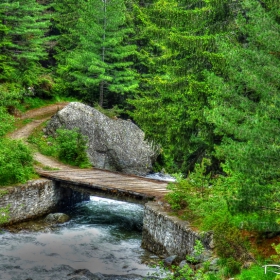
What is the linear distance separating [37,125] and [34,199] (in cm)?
1046

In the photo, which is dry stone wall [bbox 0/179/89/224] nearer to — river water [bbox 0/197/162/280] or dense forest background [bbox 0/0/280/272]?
river water [bbox 0/197/162/280]

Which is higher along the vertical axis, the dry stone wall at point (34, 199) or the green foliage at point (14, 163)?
the green foliage at point (14, 163)

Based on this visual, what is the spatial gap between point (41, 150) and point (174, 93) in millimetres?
10285

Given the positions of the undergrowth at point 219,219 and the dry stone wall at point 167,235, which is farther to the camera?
the dry stone wall at point 167,235

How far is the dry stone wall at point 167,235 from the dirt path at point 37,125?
7534 mm

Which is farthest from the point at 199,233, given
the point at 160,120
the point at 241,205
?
the point at 160,120

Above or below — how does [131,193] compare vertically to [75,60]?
below

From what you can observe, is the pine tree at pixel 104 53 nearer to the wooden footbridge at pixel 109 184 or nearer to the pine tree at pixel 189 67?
the wooden footbridge at pixel 109 184

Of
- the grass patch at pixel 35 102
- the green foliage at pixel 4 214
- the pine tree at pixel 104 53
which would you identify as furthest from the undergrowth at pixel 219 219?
the grass patch at pixel 35 102

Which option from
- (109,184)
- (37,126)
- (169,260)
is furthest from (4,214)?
(37,126)

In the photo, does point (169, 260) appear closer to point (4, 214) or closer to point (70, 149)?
point (4, 214)

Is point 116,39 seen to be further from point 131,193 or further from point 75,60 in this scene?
point 131,193

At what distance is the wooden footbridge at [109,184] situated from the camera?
14.6 meters

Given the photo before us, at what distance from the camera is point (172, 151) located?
1603 centimetres
